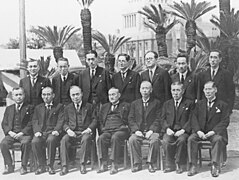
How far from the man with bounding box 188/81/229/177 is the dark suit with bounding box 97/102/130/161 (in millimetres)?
936

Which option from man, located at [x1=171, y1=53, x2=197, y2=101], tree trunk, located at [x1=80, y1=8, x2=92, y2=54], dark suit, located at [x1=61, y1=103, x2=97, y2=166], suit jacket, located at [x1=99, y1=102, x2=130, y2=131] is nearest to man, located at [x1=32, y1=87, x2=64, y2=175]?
dark suit, located at [x1=61, y1=103, x2=97, y2=166]

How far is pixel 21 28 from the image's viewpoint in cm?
845

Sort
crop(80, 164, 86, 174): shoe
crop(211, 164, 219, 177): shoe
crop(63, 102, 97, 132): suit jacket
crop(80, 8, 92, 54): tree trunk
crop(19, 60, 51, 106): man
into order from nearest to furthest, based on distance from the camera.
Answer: crop(211, 164, 219, 177): shoe < crop(80, 164, 86, 174): shoe < crop(63, 102, 97, 132): suit jacket < crop(19, 60, 51, 106): man < crop(80, 8, 92, 54): tree trunk

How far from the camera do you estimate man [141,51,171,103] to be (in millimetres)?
6078

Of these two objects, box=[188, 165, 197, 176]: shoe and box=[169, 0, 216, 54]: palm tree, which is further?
box=[169, 0, 216, 54]: palm tree

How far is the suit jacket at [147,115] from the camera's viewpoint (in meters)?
5.91

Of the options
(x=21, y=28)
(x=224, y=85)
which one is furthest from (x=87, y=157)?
(x=21, y=28)

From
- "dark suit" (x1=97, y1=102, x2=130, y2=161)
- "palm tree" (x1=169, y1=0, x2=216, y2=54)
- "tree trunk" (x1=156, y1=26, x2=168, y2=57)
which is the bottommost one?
"dark suit" (x1=97, y1=102, x2=130, y2=161)

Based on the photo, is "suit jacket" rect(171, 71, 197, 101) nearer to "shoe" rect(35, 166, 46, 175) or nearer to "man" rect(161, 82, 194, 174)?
"man" rect(161, 82, 194, 174)

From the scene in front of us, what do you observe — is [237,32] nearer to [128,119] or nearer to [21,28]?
[21,28]

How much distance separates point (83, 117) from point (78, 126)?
0.15m

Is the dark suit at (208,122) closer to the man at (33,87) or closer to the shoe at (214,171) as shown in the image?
the shoe at (214,171)

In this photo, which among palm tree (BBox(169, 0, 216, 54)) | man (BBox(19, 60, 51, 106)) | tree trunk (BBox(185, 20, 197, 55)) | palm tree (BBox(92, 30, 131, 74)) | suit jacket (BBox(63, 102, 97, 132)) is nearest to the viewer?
suit jacket (BBox(63, 102, 97, 132))

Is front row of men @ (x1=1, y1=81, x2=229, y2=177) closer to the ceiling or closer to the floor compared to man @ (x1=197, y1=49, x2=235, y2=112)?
closer to the floor
